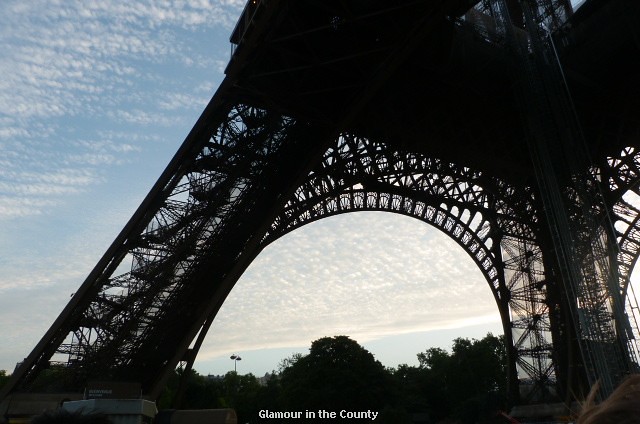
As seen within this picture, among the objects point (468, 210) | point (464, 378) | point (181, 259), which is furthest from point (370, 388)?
point (181, 259)

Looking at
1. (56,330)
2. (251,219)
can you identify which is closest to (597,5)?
(251,219)

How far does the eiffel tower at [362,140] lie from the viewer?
1656 centimetres

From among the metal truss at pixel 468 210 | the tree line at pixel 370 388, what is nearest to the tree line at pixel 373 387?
the tree line at pixel 370 388

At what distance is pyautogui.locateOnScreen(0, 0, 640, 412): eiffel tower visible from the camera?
16562 millimetres

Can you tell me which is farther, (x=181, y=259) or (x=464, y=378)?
(x=464, y=378)

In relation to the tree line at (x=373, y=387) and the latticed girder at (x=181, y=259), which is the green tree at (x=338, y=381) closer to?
the tree line at (x=373, y=387)

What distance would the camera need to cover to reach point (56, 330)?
17.5 metres

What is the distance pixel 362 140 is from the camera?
24.5 metres

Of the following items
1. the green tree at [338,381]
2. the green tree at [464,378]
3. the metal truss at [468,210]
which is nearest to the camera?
the metal truss at [468,210]

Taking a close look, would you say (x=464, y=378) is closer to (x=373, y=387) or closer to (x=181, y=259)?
(x=373, y=387)

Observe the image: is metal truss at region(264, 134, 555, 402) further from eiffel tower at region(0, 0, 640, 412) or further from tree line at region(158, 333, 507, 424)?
tree line at region(158, 333, 507, 424)

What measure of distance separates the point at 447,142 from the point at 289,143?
7.17 meters

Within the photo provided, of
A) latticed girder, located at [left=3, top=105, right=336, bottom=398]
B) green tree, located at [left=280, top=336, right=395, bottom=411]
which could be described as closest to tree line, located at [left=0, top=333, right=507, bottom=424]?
green tree, located at [left=280, top=336, right=395, bottom=411]

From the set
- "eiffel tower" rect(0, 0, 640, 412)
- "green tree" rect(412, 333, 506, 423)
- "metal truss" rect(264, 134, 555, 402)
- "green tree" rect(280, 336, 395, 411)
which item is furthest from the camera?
"green tree" rect(412, 333, 506, 423)
